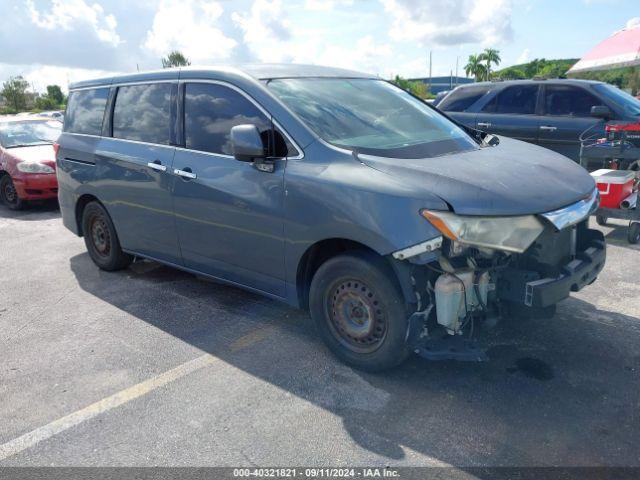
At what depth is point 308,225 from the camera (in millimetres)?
3461

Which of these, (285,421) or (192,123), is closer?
(285,421)

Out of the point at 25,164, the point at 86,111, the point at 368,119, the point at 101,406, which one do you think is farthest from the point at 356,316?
the point at 25,164

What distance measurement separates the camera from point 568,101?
813 centimetres

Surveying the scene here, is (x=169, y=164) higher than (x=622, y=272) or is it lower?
higher

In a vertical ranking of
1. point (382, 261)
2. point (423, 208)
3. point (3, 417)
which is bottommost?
point (3, 417)

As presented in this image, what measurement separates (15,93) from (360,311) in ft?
242

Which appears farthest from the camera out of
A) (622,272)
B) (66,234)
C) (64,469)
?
(66,234)

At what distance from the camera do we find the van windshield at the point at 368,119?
3.60 meters

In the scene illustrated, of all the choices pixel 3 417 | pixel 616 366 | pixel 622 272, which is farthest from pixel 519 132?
pixel 3 417

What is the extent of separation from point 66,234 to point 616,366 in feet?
22.3

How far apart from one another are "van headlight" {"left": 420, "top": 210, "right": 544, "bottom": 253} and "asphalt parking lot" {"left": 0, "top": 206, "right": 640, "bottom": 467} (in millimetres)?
900

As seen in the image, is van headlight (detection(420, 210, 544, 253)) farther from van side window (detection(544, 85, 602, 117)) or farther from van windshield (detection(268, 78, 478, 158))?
van side window (detection(544, 85, 602, 117))

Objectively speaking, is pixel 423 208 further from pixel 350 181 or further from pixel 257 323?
pixel 257 323

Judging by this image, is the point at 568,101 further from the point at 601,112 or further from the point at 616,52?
the point at 616,52
